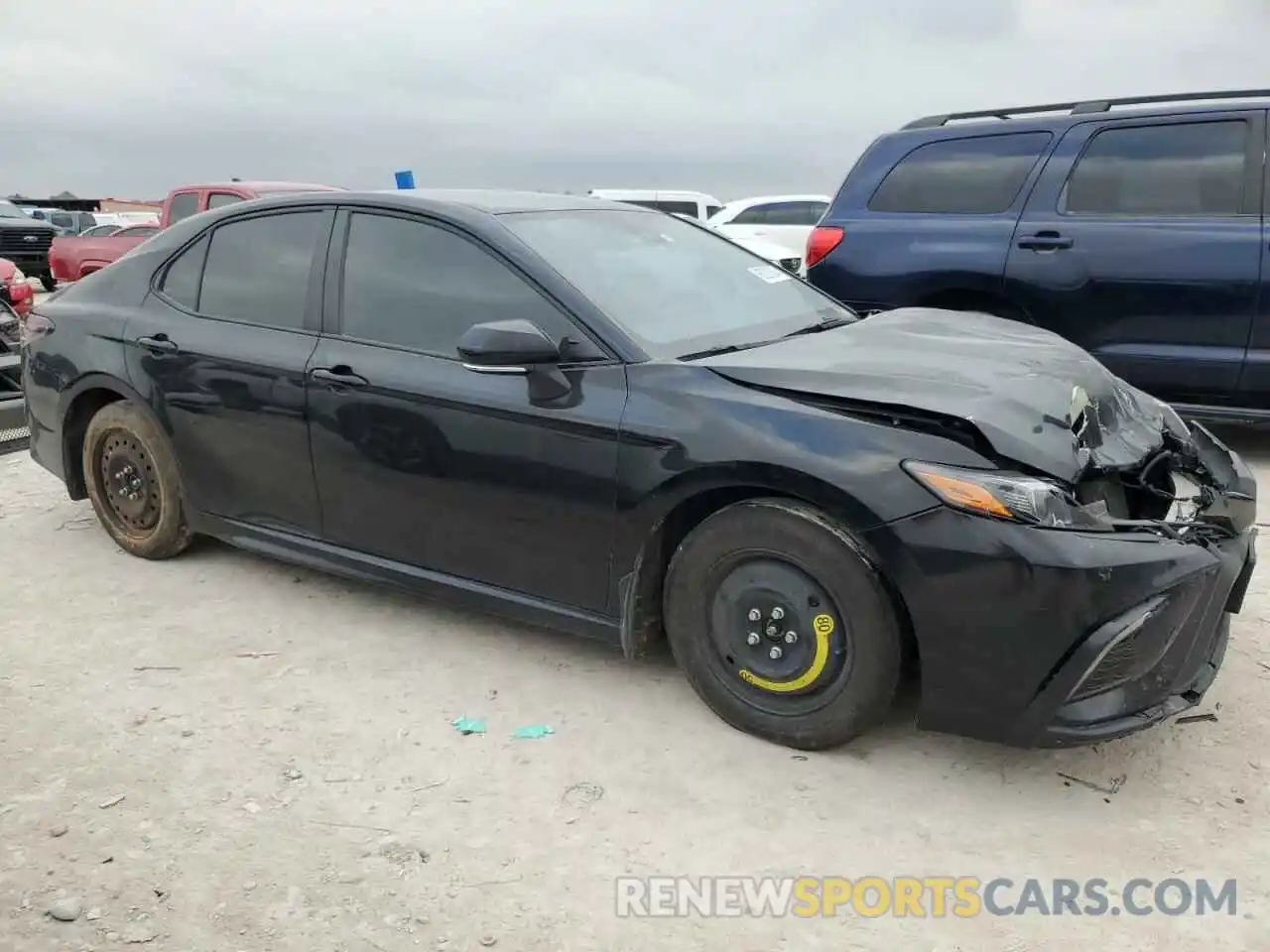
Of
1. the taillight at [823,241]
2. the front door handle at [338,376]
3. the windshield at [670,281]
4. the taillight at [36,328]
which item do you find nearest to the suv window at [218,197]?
the taillight at [36,328]

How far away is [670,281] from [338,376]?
1206 mm

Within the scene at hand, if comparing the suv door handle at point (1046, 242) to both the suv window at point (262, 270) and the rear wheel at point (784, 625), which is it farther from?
the suv window at point (262, 270)

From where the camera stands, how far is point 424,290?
11.7 ft

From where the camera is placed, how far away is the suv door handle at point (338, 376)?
3.59 m

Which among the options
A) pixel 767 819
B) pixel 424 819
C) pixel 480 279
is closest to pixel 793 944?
pixel 767 819

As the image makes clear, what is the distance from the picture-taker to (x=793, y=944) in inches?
90.0

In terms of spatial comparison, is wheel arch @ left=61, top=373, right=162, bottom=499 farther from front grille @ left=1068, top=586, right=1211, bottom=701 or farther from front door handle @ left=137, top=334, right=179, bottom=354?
front grille @ left=1068, top=586, right=1211, bottom=701

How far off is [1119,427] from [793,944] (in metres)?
1.84

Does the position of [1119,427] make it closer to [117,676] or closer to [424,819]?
[424,819]

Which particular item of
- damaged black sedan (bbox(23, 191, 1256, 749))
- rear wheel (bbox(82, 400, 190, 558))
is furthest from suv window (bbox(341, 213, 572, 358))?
rear wheel (bbox(82, 400, 190, 558))

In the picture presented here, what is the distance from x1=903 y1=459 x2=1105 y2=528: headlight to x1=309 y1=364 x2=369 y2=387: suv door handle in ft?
6.30

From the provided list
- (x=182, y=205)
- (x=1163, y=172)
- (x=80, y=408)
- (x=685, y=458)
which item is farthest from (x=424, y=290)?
(x=182, y=205)

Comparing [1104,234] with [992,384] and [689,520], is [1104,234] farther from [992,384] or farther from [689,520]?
[689,520]

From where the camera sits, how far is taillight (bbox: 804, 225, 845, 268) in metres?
6.41
